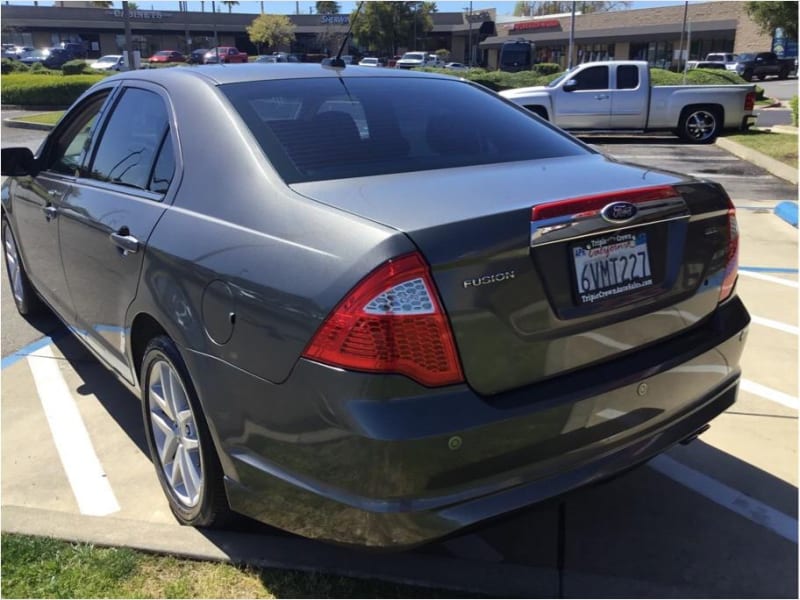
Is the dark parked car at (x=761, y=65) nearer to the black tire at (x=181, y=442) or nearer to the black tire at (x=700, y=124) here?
the black tire at (x=700, y=124)

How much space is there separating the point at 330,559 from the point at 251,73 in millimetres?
2059

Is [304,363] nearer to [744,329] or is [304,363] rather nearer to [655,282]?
[655,282]

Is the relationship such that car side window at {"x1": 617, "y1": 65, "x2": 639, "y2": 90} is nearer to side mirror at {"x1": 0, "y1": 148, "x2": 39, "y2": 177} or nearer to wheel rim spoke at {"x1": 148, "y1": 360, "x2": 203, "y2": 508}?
side mirror at {"x1": 0, "y1": 148, "x2": 39, "y2": 177}

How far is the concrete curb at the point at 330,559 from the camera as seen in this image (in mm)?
2607

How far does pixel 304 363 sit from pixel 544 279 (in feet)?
2.45

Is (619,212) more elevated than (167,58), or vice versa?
(167,58)

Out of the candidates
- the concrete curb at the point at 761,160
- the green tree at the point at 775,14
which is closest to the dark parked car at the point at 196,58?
the green tree at the point at 775,14

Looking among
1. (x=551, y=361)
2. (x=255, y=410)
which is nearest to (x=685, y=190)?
(x=551, y=361)

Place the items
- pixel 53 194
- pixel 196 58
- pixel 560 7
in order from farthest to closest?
pixel 560 7
pixel 196 58
pixel 53 194

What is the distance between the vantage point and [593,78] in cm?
1741

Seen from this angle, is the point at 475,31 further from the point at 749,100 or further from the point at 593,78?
the point at 749,100

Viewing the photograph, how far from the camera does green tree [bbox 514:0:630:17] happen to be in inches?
3548

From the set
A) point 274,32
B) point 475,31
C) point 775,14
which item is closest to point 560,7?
point 475,31

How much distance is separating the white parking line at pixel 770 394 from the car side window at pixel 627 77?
14292 millimetres
